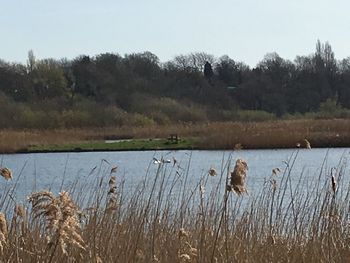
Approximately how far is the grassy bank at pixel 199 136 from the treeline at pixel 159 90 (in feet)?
11.6

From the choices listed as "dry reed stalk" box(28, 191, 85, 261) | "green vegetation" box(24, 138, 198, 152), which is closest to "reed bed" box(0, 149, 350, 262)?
"dry reed stalk" box(28, 191, 85, 261)

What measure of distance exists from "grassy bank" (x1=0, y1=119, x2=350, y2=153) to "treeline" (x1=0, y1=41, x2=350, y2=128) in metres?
3.54

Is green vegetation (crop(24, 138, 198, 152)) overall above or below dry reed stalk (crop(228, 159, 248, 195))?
below

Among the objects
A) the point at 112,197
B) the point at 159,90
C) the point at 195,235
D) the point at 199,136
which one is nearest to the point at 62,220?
the point at 112,197

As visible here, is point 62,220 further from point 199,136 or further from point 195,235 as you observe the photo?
Answer: point 199,136

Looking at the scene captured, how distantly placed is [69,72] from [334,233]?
1855 inches

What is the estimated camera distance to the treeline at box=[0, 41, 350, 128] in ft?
130

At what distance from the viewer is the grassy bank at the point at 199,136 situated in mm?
22688

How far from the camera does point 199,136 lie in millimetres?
30094

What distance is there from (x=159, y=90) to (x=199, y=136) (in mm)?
17558

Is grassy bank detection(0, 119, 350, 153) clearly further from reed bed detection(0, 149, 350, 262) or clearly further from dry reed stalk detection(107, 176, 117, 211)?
dry reed stalk detection(107, 176, 117, 211)

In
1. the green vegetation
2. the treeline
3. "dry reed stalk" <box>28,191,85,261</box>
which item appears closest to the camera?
"dry reed stalk" <box>28,191,85,261</box>

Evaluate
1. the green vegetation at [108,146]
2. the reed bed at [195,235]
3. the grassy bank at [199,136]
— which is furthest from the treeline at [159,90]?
the reed bed at [195,235]

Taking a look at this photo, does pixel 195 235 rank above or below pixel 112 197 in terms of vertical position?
below
